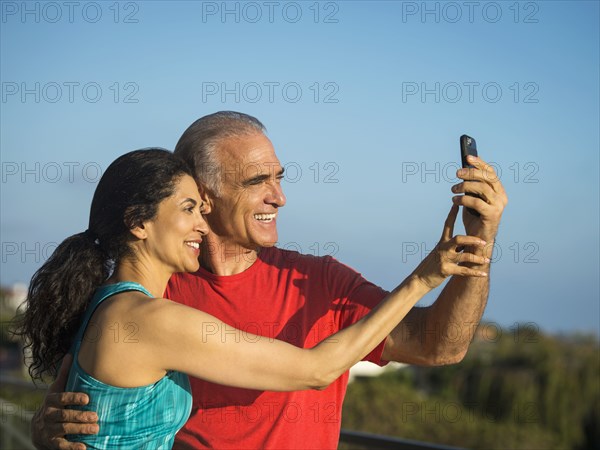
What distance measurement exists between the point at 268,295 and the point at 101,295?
78cm

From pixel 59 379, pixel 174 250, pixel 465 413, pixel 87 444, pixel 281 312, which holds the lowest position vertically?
pixel 465 413

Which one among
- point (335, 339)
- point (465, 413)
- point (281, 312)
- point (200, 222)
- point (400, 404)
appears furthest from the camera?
point (465, 413)

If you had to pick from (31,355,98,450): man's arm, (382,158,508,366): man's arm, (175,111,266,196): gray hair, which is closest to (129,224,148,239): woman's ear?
(31,355,98,450): man's arm

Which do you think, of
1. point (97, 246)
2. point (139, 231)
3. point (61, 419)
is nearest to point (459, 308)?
point (139, 231)

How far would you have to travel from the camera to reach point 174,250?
2.44 m

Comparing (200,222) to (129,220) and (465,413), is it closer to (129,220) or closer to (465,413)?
(129,220)

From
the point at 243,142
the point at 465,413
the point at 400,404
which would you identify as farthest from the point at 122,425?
the point at 465,413

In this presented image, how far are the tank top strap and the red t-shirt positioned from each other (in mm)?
613

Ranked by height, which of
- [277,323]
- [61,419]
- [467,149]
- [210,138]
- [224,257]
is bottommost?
[61,419]

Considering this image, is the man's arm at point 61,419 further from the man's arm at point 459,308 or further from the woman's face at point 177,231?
the man's arm at point 459,308

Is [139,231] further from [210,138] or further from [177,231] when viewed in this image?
[210,138]

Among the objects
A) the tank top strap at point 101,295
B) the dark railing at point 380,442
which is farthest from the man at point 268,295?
the dark railing at point 380,442

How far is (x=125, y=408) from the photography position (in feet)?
7.11

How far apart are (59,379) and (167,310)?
0.45 metres
